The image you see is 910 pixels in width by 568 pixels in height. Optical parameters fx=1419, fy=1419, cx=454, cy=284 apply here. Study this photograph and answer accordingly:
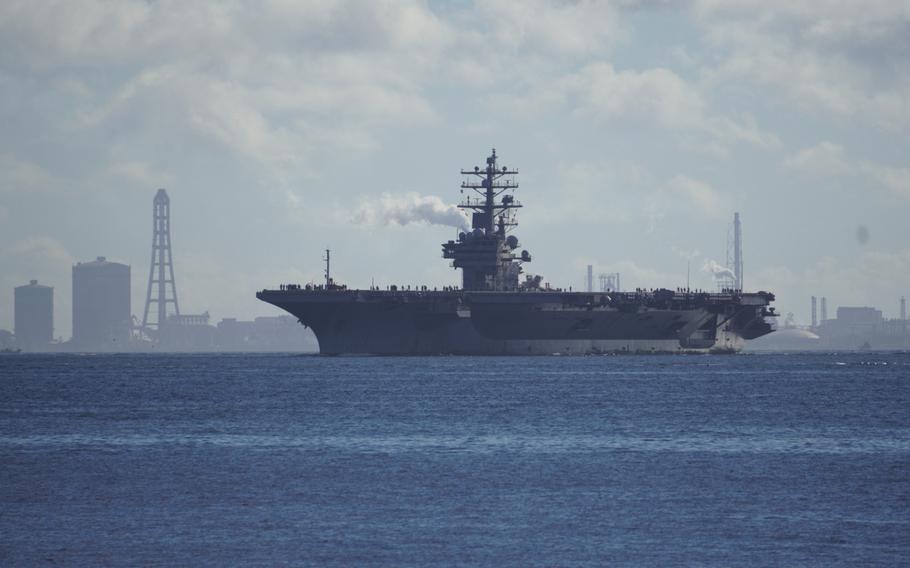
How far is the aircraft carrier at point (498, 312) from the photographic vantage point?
3595 inches

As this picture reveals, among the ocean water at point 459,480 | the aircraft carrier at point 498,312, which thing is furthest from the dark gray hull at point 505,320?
the ocean water at point 459,480

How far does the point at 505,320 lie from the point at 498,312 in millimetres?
1297

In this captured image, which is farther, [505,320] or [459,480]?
[505,320]

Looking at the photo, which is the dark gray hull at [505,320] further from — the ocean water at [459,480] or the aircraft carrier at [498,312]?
the ocean water at [459,480]

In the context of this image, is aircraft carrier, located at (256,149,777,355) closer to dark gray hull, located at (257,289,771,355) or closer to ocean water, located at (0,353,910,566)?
dark gray hull, located at (257,289,771,355)

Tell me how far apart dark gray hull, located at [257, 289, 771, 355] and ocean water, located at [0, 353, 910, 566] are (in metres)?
28.6

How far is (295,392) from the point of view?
65625 mm

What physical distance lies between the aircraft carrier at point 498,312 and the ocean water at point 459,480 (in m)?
29.0

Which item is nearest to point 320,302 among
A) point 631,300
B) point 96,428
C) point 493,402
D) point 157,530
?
point 631,300

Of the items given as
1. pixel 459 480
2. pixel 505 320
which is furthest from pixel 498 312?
pixel 459 480

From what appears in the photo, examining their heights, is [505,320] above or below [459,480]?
above

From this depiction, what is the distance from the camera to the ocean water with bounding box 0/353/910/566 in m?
23.8

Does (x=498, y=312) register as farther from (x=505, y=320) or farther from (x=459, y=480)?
(x=459, y=480)

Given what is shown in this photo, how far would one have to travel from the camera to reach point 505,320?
94250 mm
